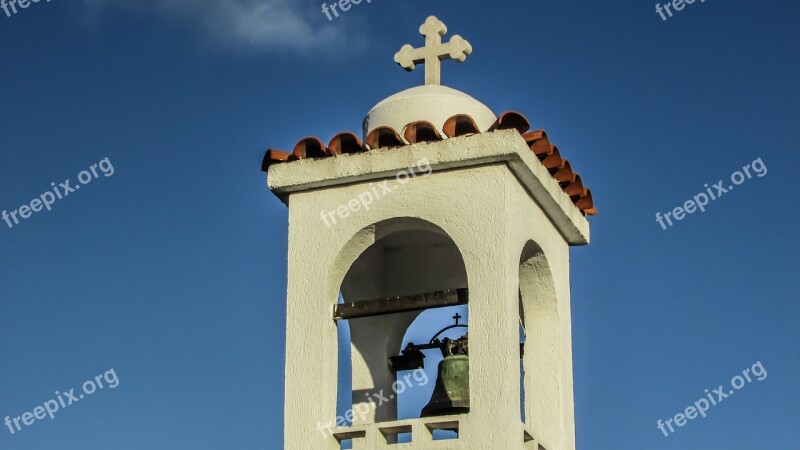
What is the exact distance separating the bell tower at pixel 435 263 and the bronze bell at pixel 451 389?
12 millimetres

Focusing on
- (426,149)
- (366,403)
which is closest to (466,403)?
(366,403)

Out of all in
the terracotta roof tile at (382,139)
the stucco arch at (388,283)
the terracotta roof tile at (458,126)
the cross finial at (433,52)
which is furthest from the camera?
the cross finial at (433,52)

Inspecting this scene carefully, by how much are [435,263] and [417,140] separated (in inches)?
61.6

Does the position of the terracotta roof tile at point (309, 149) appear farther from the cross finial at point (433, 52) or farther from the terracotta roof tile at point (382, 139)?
the cross finial at point (433, 52)

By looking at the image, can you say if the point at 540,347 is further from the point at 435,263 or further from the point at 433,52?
the point at 433,52

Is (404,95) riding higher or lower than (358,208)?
higher

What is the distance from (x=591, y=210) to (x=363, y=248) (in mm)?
2346

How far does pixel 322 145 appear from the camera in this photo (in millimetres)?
16297

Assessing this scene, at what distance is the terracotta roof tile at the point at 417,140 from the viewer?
630 inches

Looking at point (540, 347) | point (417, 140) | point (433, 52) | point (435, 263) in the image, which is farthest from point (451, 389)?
point (433, 52)

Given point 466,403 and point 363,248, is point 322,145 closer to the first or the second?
point 363,248

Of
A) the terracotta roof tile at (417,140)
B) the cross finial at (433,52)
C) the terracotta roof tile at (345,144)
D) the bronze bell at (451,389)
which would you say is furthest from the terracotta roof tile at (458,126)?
the bronze bell at (451,389)

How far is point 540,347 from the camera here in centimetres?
1683

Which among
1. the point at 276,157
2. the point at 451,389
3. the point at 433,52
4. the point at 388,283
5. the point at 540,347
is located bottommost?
the point at 451,389
